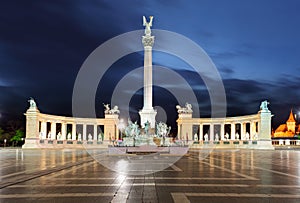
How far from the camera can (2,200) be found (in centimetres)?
1194

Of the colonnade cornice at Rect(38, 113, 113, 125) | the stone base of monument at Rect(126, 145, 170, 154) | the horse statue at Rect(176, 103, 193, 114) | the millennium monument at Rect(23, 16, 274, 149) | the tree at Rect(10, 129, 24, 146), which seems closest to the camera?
the stone base of monument at Rect(126, 145, 170, 154)

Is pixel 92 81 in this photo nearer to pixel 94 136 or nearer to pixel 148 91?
pixel 94 136

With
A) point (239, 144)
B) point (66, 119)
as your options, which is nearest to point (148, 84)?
point (239, 144)

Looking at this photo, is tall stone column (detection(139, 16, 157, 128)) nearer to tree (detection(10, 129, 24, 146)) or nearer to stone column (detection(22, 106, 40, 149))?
stone column (detection(22, 106, 40, 149))

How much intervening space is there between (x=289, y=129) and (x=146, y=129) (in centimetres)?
10927

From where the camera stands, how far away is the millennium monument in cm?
5675

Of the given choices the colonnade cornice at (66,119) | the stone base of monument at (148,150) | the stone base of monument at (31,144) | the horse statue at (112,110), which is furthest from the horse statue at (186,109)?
the stone base of monument at (148,150)

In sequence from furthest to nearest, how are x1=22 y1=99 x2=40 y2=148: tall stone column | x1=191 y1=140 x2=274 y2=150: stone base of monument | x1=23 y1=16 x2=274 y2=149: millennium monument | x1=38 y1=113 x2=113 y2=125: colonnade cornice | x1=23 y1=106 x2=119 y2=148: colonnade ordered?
x1=38 y1=113 x2=113 y2=125: colonnade cornice < x1=23 y1=106 x2=119 y2=148: colonnade < x1=22 y1=99 x2=40 y2=148: tall stone column < x1=191 y1=140 x2=274 y2=150: stone base of monument < x1=23 y1=16 x2=274 y2=149: millennium monument

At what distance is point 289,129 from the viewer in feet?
486

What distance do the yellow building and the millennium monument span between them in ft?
183

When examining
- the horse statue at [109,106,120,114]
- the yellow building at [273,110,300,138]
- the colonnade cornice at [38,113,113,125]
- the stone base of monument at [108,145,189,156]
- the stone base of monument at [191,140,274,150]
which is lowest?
the stone base of monument at [191,140,274,150]

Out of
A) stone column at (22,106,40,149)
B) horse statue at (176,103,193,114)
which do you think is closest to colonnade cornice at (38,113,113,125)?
stone column at (22,106,40,149)

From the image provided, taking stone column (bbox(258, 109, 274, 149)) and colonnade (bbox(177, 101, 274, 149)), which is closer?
stone column (bbox(258, 109, 274, 149))

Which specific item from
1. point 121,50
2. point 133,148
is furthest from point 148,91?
point 133,148
